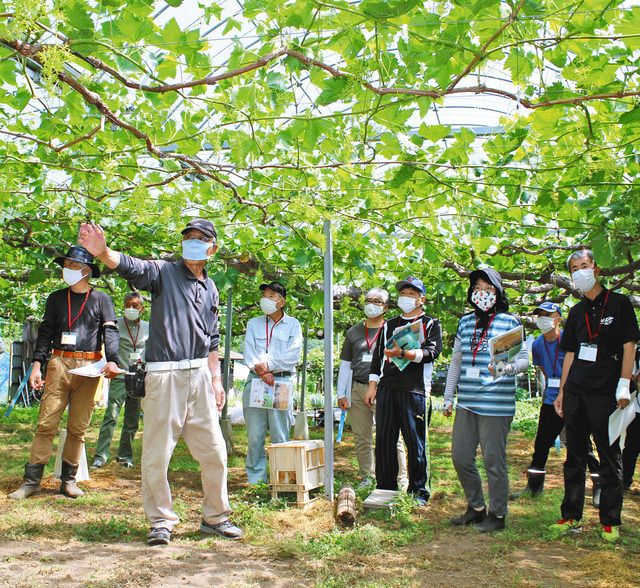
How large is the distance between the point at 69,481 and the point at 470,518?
2.92 meters

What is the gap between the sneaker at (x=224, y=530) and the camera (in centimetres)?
409

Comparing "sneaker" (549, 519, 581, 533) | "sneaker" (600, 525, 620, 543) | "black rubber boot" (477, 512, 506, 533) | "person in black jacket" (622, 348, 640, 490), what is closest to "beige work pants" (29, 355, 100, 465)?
"black rubber boot" (477, 512, 506, 533)

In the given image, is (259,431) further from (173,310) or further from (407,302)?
(173,310)

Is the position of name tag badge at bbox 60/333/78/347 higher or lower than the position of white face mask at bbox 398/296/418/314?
lower

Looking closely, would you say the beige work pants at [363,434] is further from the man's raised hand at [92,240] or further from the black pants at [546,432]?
the man's raised hand at [92,240]

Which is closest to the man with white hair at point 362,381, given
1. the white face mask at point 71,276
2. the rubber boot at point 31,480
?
the white face mask at point 71,276

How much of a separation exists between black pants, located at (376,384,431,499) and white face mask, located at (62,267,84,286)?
2.44 m

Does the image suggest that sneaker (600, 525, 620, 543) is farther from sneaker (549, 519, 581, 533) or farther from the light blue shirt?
the light blue shirt

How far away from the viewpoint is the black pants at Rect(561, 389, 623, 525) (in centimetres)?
420

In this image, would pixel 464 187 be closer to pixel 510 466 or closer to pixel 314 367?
pixel 510 466

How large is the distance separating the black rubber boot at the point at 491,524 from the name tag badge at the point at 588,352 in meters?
1.18

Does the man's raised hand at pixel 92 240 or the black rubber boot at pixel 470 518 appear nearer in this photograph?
the man's raised hand at pixel 92 240

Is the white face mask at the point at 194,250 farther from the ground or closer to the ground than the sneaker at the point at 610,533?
farther from the ground

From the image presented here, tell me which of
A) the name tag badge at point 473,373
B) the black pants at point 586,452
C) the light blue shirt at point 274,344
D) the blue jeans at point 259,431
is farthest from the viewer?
the light blue shirt at point 274,344
